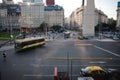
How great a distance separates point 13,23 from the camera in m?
134

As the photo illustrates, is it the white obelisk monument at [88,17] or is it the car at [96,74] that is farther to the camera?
the white obelisk monument at [88,17]

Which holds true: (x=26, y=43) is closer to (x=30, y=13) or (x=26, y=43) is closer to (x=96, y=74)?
(x=96, y=74)

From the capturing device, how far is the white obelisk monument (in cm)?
7244

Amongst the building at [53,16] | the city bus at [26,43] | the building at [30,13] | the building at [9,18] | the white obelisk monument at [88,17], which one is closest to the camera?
the city bus at [26,43]

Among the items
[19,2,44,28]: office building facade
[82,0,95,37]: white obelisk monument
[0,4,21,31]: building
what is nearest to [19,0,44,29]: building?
[19,2,44,28]: office building facade

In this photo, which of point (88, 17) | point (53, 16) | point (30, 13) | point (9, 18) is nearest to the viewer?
point (88, 17)

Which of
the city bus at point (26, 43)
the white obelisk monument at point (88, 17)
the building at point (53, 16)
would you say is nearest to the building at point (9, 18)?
the building at point (53, 16)

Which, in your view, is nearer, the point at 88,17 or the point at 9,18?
the point at 88,17

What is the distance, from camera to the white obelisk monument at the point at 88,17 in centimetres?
7244

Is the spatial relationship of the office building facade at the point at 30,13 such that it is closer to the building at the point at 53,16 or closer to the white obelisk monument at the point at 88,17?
the building at the point at 53,16

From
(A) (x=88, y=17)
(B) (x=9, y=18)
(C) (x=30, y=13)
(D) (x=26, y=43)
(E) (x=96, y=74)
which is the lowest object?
(E) (x=96, y=74)

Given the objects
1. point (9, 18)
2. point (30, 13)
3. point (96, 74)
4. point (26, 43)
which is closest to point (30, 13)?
point (30, 13)

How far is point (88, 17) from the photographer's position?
74375 millimetres

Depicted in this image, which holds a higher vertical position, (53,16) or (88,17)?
(53,16)
